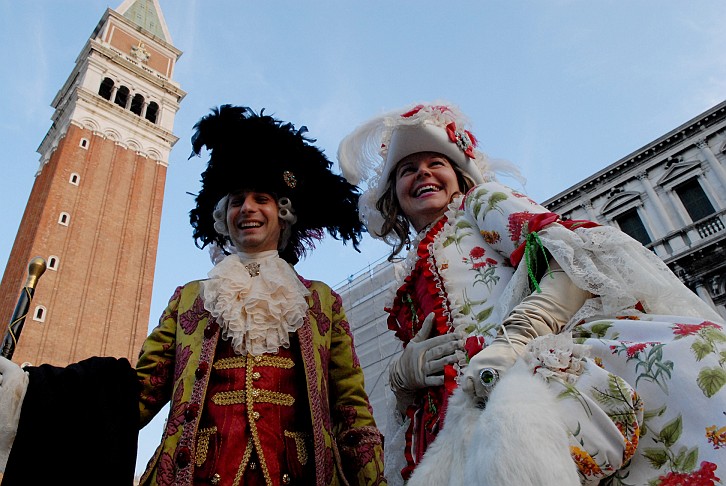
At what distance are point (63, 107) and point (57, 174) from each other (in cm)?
662

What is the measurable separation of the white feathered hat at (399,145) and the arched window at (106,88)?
2940cm

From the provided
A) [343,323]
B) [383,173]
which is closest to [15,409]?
[343,323]

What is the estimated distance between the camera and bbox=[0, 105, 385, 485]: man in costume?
2.31m

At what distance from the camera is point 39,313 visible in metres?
21.0

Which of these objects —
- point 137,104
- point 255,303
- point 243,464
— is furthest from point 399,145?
point 137,104

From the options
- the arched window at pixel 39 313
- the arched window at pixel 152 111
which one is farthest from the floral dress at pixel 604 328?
the arched window at pixel 152 111

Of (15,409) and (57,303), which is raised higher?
(57,303)

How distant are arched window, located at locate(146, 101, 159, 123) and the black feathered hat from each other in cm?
2906

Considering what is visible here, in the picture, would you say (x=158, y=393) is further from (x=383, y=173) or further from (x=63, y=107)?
(x=63, y=107)

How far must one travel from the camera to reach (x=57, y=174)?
24109 mm

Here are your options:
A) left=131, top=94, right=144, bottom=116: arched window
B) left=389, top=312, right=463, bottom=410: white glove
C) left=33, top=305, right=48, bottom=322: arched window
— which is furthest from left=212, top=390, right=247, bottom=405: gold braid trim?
left=131, top=94, right=144, bottom=116: arched window

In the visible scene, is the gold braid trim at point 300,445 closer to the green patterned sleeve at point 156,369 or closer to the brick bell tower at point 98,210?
the green patterned sleeve at point 156,369

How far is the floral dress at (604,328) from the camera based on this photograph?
121cm

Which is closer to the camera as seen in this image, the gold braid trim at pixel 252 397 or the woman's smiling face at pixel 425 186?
the gold braid trim at pixel 252 397
